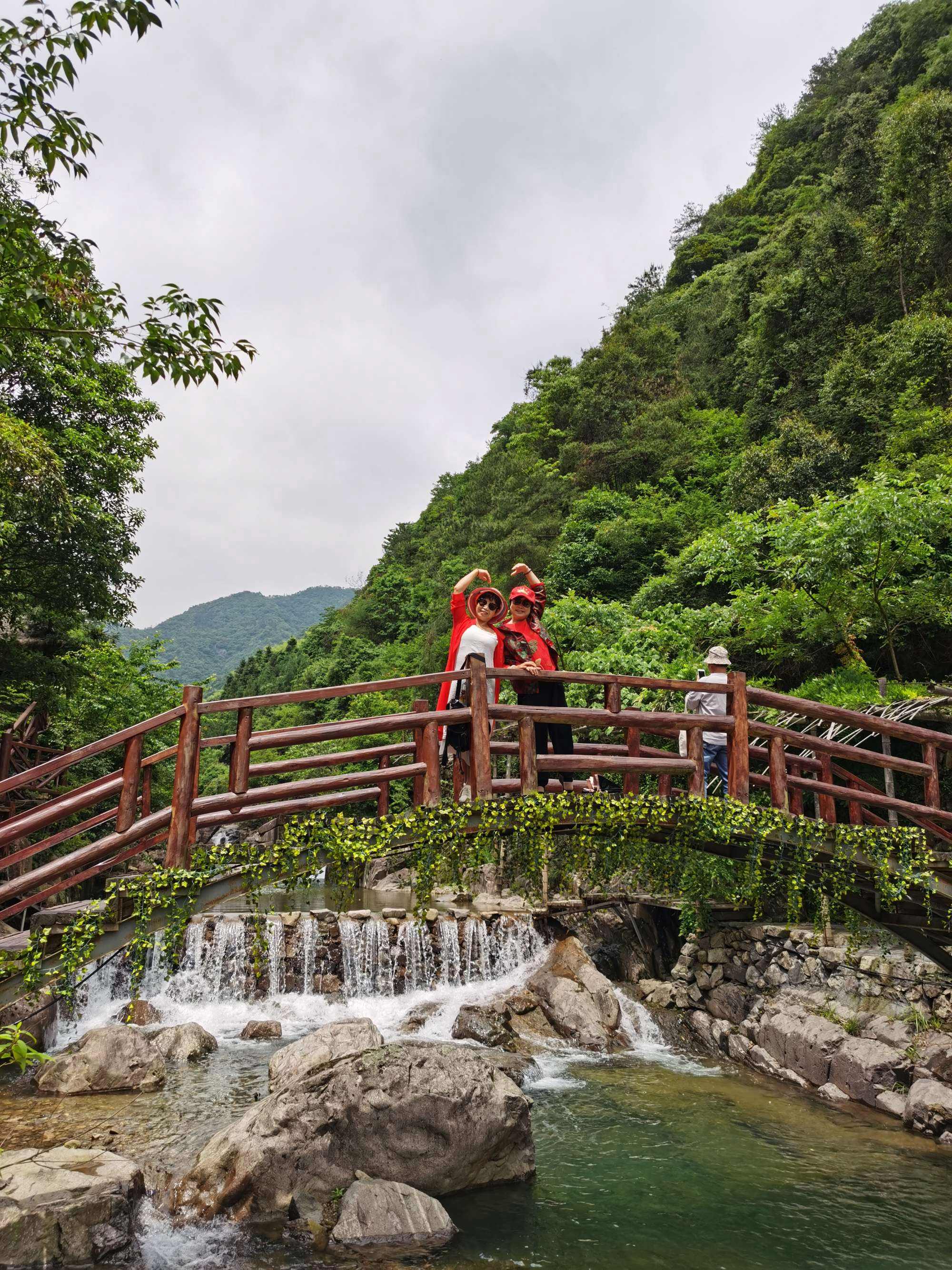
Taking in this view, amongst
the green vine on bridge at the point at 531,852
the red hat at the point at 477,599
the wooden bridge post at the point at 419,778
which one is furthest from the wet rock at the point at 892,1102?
the red hat at the point at 477,599

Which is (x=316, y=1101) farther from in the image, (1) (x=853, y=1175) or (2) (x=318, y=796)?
(1) (x=853, y=1175)

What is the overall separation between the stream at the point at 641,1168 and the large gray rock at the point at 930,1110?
0.19 meters

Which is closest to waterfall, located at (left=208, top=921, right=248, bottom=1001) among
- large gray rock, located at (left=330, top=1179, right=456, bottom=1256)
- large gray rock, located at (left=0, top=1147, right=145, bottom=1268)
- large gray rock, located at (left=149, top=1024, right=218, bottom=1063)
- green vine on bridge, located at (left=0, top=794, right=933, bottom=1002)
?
large gray rock, located at (left=149, top=1024, right=218, bottom=1063)

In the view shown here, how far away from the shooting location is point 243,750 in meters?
6.65

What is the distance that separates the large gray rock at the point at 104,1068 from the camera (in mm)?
10438

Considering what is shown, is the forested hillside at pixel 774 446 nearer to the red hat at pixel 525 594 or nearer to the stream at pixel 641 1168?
the stream at pixel 641 1168

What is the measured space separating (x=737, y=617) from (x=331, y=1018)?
38.1ft

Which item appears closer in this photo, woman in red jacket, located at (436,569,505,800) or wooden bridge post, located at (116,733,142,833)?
wooden bridge post, located at (116,733,142,833)

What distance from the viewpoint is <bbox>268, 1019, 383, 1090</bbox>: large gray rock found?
28.3 ft

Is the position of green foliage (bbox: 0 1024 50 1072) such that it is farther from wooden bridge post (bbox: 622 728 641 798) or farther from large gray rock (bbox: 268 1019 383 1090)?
wooden bridge post (bbox: 622 728 641 798)

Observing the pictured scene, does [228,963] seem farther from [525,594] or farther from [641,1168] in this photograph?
[525,594]

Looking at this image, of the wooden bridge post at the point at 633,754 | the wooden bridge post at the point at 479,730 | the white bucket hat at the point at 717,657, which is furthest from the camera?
the white bucket hat at the point at 717,657

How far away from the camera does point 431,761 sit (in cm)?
716

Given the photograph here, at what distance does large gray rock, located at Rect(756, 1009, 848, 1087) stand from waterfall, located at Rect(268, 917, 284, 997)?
8.70m
